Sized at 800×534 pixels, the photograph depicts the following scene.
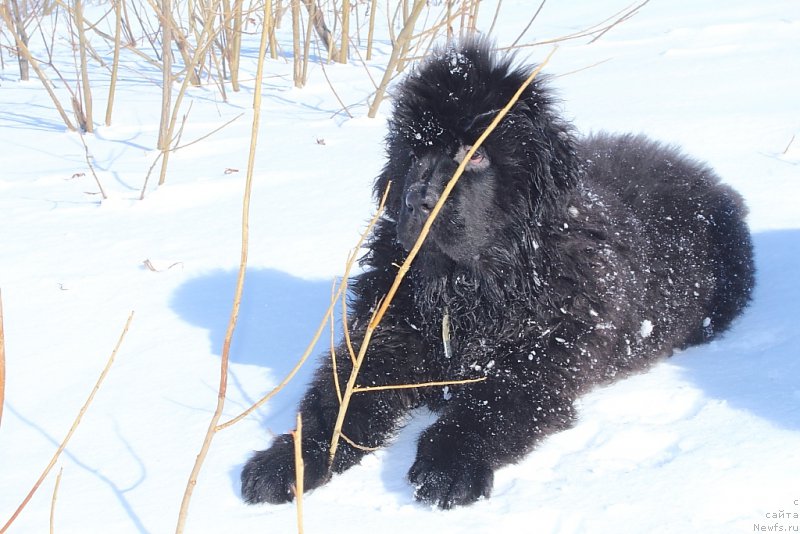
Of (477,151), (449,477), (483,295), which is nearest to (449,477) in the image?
(449,477)

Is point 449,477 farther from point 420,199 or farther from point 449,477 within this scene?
point 420,199

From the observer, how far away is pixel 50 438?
271 cm

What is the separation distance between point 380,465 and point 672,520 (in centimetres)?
91

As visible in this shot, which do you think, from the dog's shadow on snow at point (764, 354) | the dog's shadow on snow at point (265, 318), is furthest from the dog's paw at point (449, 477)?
the dog's shadow on snow at point (764, 354)

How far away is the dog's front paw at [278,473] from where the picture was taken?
2.28m

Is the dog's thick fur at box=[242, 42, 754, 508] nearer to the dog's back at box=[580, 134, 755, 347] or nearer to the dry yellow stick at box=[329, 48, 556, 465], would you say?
the dog's back at box=[580, 134, 755, 347]

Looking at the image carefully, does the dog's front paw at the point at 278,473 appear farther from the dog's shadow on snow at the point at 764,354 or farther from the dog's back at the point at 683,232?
the dog's back at the point at 683,232

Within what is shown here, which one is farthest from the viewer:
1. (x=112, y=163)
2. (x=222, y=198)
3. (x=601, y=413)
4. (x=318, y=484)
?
(x=112, y=163)

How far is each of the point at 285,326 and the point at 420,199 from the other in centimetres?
139

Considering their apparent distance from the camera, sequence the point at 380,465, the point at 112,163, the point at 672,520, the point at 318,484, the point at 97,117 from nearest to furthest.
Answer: the point at 672,520
the point at 318,484
the point at 380,465
the point at 112,163
the point at 97,117

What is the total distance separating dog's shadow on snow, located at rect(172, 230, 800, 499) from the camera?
8.77 ft

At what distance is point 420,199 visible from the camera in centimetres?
248

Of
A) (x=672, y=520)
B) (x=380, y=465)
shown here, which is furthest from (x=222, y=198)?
(x=672, y=520)

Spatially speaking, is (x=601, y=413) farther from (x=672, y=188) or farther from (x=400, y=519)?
(x=672, y=188)
